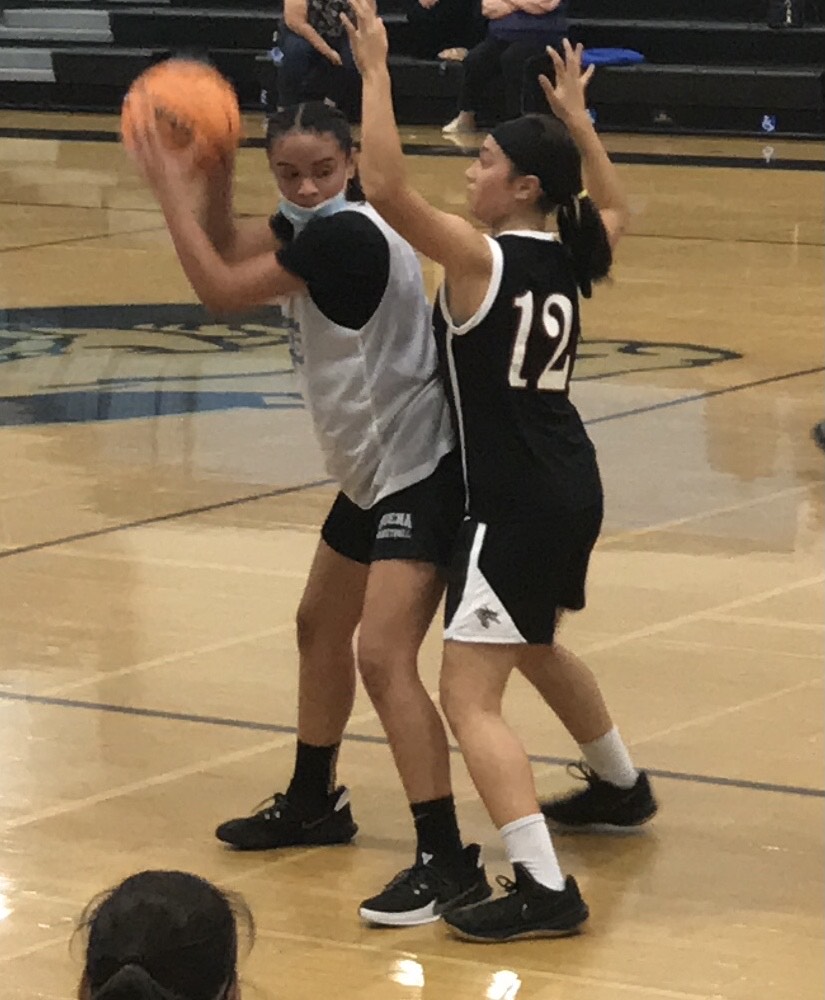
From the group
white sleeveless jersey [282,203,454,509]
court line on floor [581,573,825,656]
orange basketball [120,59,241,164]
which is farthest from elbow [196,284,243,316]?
court line on floor [581,573,825,656]

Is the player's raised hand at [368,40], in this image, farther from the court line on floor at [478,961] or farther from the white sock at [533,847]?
the court line on floor at [478,961]

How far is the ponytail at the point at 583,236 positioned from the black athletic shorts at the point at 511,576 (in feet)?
1.48

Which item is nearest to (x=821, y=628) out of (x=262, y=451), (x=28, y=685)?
(x=28, y=685)

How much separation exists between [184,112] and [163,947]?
2.55 meters

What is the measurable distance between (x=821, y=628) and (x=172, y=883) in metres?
4.02

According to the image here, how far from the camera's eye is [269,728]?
509 centimetres

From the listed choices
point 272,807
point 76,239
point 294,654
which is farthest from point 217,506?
point 76,239

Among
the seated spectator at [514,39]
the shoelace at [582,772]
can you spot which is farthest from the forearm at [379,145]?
the seated spectator at [514,39]

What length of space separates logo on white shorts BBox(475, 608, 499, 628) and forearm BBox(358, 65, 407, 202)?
78 cm

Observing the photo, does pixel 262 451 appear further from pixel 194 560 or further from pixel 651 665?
pixel 651 665

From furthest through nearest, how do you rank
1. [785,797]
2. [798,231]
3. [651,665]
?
[798,231], [651,665], [785,797]

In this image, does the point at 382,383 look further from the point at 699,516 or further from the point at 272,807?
the point at 699,516

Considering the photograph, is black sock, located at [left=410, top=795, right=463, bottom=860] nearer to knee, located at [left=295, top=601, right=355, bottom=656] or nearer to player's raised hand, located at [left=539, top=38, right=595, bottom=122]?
knee, located at [left=295, top=601, right=355, bottom=656]

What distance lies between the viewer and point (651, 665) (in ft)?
18.0
